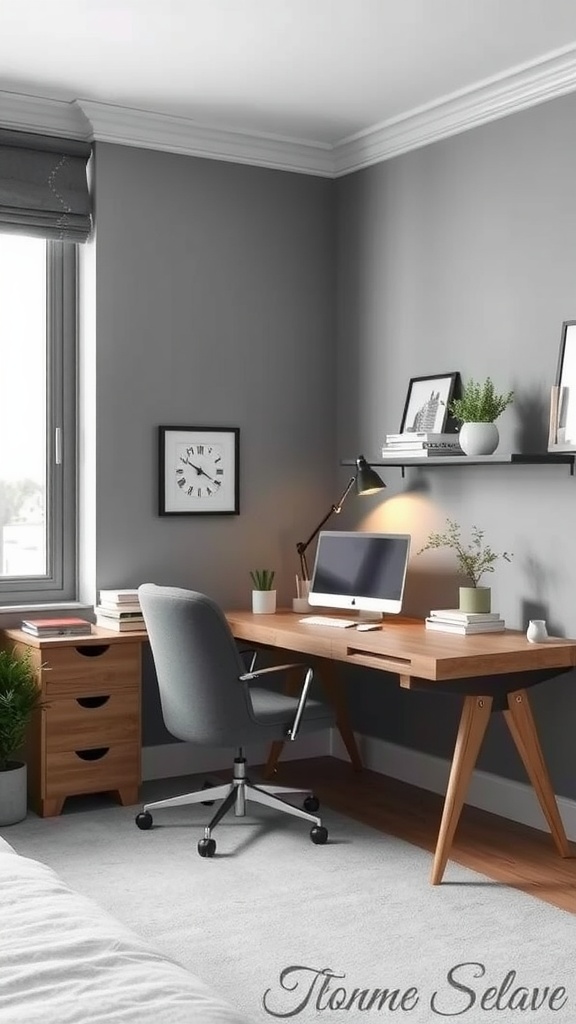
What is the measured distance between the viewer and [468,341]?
A: 418 centimetres

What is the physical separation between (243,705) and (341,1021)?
1.24 m

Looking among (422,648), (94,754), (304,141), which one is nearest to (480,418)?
(422,648)

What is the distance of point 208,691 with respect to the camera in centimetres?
359

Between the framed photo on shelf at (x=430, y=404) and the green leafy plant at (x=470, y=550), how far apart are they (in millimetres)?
380

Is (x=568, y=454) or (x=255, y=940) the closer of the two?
(x=255, y=940)

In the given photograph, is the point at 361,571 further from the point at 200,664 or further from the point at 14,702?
the point at 14,702

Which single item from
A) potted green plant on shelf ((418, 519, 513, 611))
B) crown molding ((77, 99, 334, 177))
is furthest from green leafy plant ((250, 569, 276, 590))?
crown molding ((77, 99, 334, 177))

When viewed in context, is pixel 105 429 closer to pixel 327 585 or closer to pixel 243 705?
pixel 327 585

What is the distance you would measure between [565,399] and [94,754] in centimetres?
212

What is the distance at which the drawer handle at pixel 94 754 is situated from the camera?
4074 millimetres

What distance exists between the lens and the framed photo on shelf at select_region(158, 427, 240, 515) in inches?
178

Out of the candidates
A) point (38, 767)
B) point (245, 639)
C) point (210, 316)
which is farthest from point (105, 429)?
point (38, 767)

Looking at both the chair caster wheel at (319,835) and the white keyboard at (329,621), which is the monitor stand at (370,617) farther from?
the chair caster wheel at (319,835)

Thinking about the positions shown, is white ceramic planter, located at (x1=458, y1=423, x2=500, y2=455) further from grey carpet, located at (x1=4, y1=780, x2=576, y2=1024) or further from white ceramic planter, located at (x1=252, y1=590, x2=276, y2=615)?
grey carpet, located at (x1=4, y1=780, x2=576, y2=1024)
